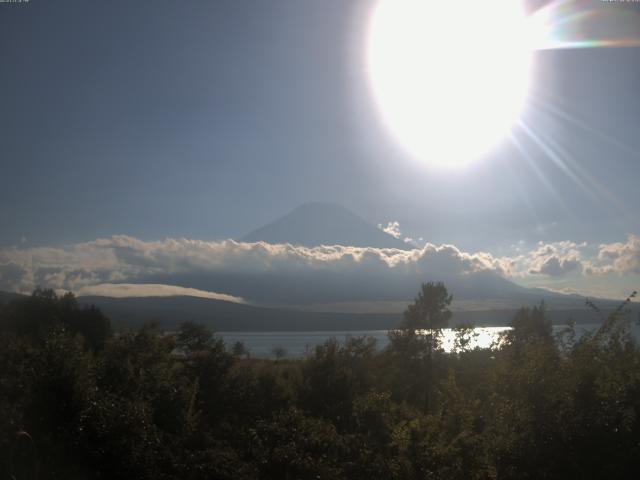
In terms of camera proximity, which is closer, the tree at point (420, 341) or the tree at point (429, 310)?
the tree at point (420, 341)

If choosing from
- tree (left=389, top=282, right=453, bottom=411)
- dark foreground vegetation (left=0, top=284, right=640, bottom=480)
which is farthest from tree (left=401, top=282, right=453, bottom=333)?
dark foreground vegetation (left=0, top=284, right=640, bottom=480)

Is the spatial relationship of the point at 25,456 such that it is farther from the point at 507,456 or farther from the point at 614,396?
the point at 614,396

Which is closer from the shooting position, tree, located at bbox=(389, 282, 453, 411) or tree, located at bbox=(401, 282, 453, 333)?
tree, located at bbox=(389, 282, 453, 411)

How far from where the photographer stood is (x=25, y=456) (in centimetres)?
1152

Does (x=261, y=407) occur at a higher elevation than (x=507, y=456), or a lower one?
lower

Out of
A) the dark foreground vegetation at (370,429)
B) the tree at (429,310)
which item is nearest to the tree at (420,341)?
the tree at (429,310)

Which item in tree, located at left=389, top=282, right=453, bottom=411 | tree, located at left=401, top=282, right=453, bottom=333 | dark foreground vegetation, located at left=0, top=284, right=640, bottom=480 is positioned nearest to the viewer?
dark foreground vegetation, located at left=0, top=284, right=640, bottom=480

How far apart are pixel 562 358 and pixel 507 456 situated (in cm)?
288

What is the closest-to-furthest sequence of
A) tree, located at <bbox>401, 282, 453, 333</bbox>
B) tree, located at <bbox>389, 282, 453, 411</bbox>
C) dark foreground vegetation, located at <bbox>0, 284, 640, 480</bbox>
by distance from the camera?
dark foreground vegetation, located at <bbox>0, 284, 640, 480</bbox> < tree, located at <bbox>389, 282, 453, 411</bbox> < tree, located at <bbox>401, 282, 453, 333</bbox>

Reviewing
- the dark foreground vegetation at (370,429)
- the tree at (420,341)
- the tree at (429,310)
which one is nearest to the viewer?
the dark foreground vegetation at (370,429)

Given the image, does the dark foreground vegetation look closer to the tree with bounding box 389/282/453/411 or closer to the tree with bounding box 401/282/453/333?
the tree with bounding box 389/282/453/411

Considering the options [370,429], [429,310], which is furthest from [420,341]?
[370,429]

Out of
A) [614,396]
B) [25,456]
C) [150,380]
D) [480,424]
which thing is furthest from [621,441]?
[150,380]

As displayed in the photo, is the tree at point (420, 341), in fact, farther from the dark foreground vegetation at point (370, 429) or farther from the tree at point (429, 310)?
the dark foreground vegetation at point (370, 429)
